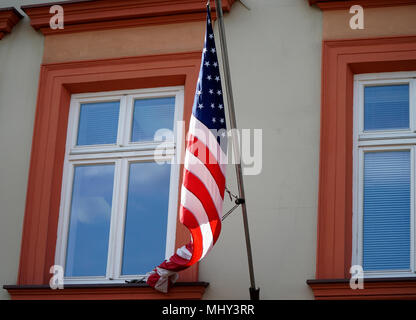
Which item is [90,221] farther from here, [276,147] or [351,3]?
[351,3]

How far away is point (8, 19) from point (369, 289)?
165 inches

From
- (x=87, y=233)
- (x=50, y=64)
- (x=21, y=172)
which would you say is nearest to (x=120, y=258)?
(x=87, y=233)

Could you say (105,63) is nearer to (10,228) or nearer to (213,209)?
(10,228)

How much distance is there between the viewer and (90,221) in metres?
10.0

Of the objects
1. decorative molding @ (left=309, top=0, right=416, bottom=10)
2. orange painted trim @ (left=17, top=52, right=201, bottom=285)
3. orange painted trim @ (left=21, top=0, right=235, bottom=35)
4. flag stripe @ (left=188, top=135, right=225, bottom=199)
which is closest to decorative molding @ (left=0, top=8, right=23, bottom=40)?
orange painted trim @ (left=21, top=0, right=235, bottom=35)

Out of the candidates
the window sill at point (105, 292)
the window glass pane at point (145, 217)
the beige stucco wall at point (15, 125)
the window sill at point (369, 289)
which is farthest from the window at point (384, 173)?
the beige stucco wall at point (15, 125)

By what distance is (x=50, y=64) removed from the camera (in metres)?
10.5

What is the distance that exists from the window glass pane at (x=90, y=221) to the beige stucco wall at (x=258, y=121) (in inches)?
17.8

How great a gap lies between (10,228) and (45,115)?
1.05 m

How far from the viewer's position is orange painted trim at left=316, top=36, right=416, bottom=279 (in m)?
9.16

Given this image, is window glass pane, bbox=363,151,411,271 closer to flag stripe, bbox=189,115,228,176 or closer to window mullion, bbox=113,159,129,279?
flag stripe, bbox=189,115,228,176

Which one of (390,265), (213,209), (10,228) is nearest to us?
(213,209)
